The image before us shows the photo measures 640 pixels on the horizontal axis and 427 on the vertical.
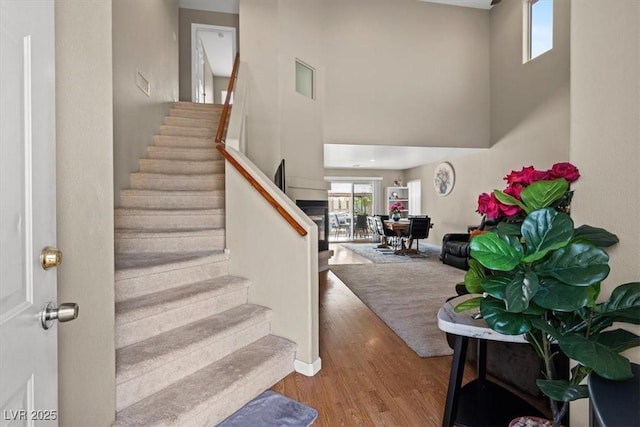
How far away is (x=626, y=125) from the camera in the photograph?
107 cm

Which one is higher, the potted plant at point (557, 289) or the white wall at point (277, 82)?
the white wall at point (277, 82)

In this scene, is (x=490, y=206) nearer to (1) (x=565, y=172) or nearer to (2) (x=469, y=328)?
(1) (x=565, y=172)

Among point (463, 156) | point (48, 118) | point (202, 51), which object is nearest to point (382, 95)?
point (463, 156)

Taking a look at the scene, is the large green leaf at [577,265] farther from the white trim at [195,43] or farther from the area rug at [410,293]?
the white trim at [195,43]

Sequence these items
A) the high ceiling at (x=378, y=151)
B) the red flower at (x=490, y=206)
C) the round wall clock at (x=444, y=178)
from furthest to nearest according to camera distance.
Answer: the round wall clock at (x=444, y=178) < the high ceiling at (x=378, y=151) < the red flower at (x=490, y=206)

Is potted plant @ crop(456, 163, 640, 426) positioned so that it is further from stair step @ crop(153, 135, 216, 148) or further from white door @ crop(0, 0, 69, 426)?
stair step @ crop(153, 135, 216, 148)

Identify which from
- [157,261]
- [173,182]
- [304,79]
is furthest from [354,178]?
[157,261]

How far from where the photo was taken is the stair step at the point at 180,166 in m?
3.46

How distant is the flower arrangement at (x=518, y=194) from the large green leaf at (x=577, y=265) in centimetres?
24

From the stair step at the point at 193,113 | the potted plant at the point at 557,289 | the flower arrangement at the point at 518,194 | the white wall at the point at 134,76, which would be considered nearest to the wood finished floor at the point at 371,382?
the potted plant at the point at 557,289

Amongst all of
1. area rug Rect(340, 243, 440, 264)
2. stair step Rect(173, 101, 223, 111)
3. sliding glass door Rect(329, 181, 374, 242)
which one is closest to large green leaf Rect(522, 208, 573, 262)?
stair step Rect(173, 101, 223, 111)

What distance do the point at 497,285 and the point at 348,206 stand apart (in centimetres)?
958

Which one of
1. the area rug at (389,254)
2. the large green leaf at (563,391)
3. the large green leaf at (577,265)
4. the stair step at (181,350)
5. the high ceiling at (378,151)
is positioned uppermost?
the high ceiling at (378,151)

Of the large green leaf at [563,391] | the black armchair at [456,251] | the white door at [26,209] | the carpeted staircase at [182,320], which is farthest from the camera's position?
the black armchair at [456,251]
